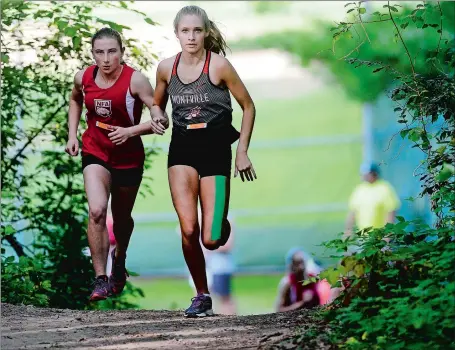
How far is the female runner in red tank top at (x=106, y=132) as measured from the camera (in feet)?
25.8

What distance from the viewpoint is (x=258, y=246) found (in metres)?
34.2

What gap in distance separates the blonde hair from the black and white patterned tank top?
188mm

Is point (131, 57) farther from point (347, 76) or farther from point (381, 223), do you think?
point (347, 76)

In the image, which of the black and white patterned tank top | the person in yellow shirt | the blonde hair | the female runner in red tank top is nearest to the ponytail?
the blonde hair

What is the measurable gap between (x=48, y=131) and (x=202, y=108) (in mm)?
2948

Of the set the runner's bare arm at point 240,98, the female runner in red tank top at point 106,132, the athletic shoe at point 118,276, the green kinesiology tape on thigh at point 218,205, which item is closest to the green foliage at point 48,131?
the athletic shoe at point 118,276

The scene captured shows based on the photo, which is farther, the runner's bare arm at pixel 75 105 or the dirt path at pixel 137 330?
the runner's bare arm at pixel 75 105

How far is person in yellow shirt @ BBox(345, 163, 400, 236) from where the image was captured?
46.9 feet

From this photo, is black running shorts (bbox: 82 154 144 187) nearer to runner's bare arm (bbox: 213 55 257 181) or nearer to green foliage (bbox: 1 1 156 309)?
runner's bare arm (bbox: 213 55 257 181)

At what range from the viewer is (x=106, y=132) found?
796cm

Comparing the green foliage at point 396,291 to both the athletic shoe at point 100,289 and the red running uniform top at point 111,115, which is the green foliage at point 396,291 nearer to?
the athletic shoe at point 100,289

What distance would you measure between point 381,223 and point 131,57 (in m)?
5.25

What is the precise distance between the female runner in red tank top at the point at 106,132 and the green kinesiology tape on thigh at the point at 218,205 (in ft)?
2.12

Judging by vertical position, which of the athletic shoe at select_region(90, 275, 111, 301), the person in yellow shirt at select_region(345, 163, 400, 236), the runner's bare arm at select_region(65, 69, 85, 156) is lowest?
the athletic shoe at select_region(90, 275, 111, 301)
